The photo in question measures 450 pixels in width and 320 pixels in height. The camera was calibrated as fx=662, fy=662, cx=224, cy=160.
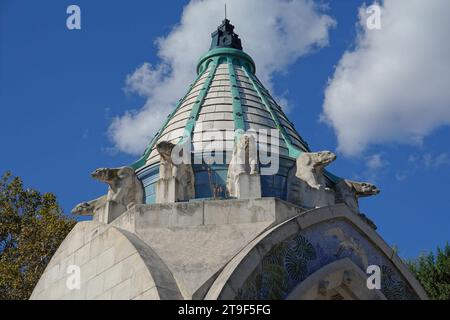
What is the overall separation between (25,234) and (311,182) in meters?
15.3

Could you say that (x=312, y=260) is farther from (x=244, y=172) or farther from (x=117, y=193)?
(x=117, y=193)

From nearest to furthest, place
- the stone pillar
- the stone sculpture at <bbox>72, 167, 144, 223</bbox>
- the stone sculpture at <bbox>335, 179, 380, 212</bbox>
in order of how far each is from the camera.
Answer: the stone pillar < the stone sculpture at <bbox>72, 167, 144, 223</bbox> < the stone sculpture at <bbox>335, 179, 380, 212</bbox>

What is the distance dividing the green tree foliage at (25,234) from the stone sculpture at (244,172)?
1302 cm

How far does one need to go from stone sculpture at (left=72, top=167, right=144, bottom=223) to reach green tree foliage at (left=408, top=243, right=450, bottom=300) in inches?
580

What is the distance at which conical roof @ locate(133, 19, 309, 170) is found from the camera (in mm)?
19609

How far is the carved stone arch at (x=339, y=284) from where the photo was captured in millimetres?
14367

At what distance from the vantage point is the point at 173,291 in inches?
511

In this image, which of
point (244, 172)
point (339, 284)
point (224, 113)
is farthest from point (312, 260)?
point (224, 113)

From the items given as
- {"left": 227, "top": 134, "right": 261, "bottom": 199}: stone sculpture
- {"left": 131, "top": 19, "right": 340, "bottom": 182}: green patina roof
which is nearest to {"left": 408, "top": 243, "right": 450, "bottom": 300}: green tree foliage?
{"left": 131, "top": 19, "right": 340, "bottom": 182}: green patina roof

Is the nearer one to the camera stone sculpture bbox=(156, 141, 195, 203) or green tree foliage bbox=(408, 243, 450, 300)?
stone sculpture bbox=(156, 141, 195, 203)

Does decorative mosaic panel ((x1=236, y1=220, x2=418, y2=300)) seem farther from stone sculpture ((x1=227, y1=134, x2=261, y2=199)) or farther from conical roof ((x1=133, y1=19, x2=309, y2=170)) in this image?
conical roof ((x1=133, y1=19, x2=309, y2=170))

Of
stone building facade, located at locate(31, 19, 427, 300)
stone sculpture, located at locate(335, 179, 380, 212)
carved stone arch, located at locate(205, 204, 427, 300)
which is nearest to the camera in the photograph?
carved stone arch, located at locate(205, 204, 427, 300)

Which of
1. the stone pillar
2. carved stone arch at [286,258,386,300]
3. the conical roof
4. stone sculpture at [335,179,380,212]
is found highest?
the conical roof
